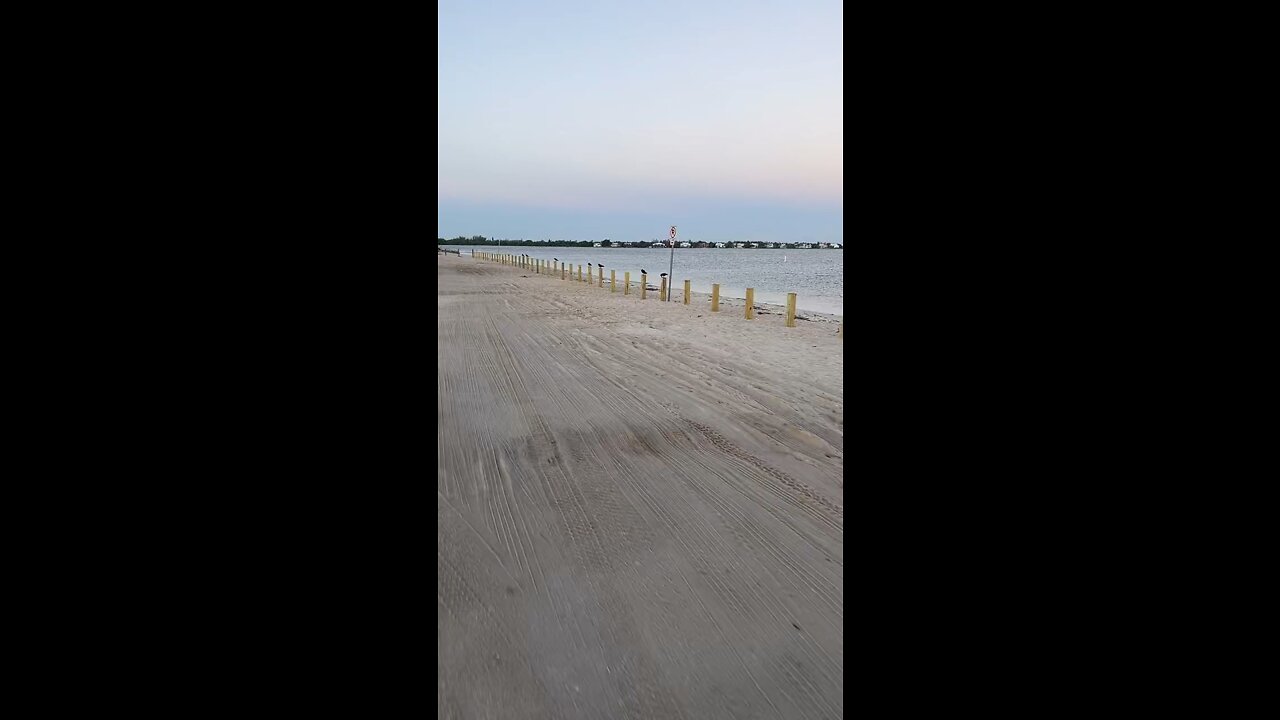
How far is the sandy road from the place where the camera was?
2266 millimetres

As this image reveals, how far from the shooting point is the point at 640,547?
326cm

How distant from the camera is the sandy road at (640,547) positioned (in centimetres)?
227
